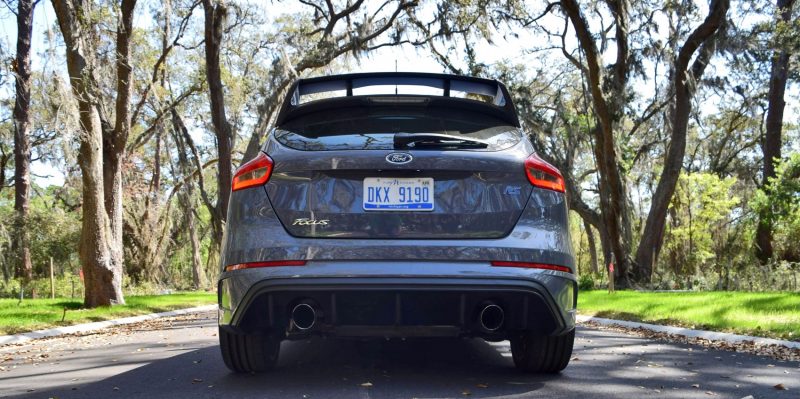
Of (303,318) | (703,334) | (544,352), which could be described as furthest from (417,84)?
(703,334)

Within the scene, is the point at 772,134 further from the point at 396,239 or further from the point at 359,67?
the point at 396,239

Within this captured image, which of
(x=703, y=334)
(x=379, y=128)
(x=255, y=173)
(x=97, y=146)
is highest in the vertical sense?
(x=97, y=146)

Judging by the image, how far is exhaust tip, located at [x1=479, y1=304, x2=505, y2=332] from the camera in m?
4.19

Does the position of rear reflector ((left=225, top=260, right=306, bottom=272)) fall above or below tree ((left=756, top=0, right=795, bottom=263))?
below

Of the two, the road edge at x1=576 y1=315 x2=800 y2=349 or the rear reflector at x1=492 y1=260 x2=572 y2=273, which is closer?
the rear reflector at x1=492 y1=260 x2=572 y2=273

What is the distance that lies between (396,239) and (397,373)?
1260 mm

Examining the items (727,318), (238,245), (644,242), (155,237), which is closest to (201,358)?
(238,245)

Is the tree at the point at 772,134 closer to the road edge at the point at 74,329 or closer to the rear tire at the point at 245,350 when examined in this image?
the road edge at the point at 74,329

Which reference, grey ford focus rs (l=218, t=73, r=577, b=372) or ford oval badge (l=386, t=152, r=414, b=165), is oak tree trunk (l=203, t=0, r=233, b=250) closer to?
grey ford focus rs (l=218, t=73, r=577, b=372)

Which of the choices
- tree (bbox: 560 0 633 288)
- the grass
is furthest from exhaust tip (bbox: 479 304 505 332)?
tree (bbox: 560 0 633 288)

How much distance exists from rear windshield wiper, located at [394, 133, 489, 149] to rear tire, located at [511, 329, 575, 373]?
1.16m

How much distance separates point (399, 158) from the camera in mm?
4078

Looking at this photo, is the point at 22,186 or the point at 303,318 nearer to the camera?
the point at 303,318

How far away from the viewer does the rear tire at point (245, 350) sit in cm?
454
